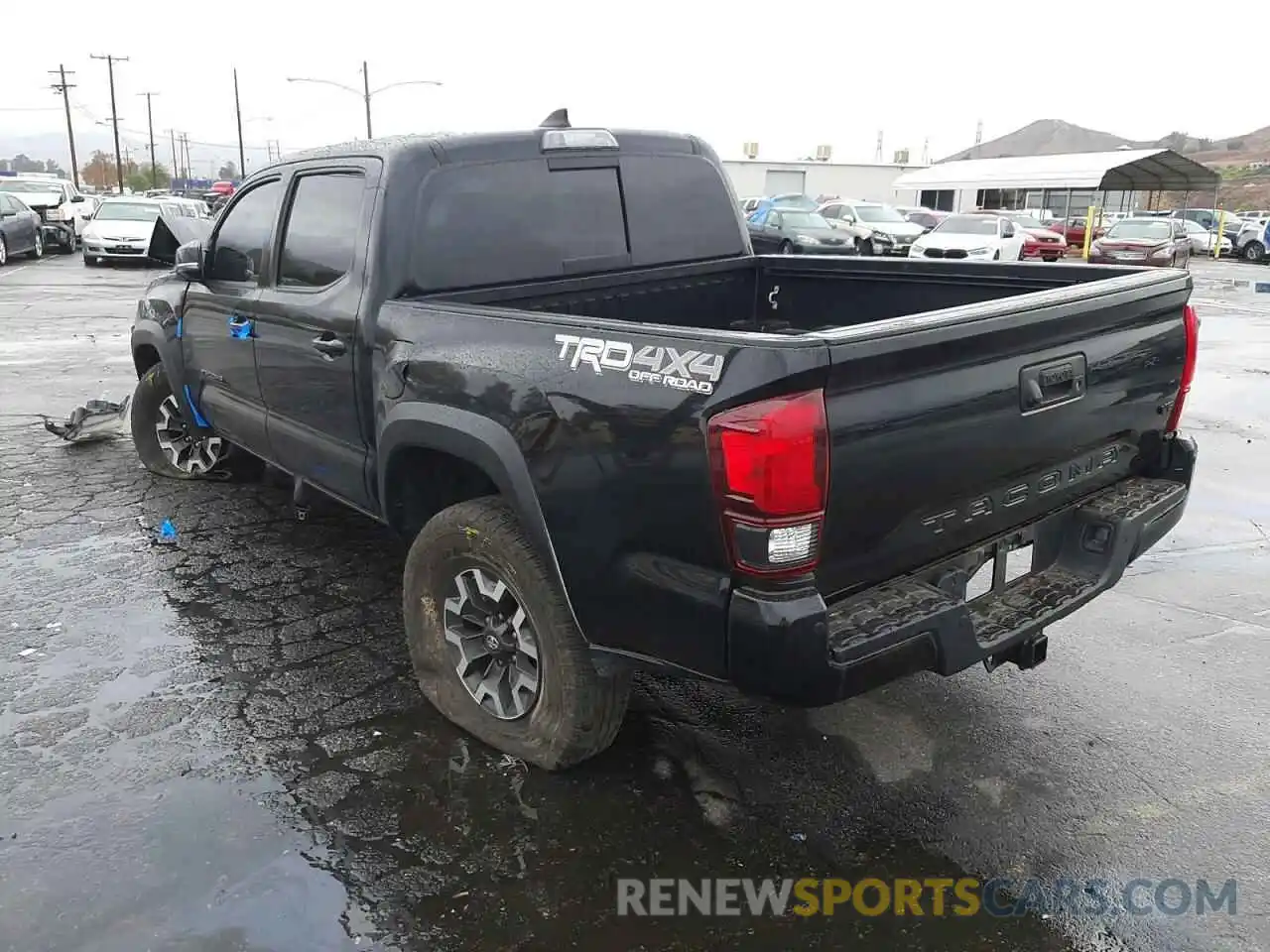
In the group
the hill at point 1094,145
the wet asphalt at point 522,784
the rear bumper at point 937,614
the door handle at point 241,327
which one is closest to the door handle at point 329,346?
the door handle at point 241,327

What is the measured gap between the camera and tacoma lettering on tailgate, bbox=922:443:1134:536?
9.51 feet

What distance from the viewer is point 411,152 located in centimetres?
374

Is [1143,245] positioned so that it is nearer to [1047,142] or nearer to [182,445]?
[182,445]

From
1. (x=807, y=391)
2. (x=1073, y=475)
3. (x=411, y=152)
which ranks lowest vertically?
(x=1073, y=475)

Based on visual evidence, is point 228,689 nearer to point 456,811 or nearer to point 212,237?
point 456,811

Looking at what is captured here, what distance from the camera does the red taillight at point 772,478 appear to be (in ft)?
7.87

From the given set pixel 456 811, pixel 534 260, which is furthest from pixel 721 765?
pixel 534 260

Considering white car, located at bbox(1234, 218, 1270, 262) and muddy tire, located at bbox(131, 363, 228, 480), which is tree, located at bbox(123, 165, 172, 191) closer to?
white car, located at bbox(1234, 218, 1270, 262)

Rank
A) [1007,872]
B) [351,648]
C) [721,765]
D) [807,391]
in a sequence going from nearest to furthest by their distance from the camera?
1. [807,391]
2. [1007,872]
3. [721,765]
4. [351,648]

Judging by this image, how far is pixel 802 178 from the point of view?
63281mm

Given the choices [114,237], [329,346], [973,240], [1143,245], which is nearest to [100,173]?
[114,237]

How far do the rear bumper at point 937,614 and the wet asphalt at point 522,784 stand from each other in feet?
1.97

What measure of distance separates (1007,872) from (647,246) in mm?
2732

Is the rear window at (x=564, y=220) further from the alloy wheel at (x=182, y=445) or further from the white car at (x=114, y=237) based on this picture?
the white car at (x=114, y=237)
